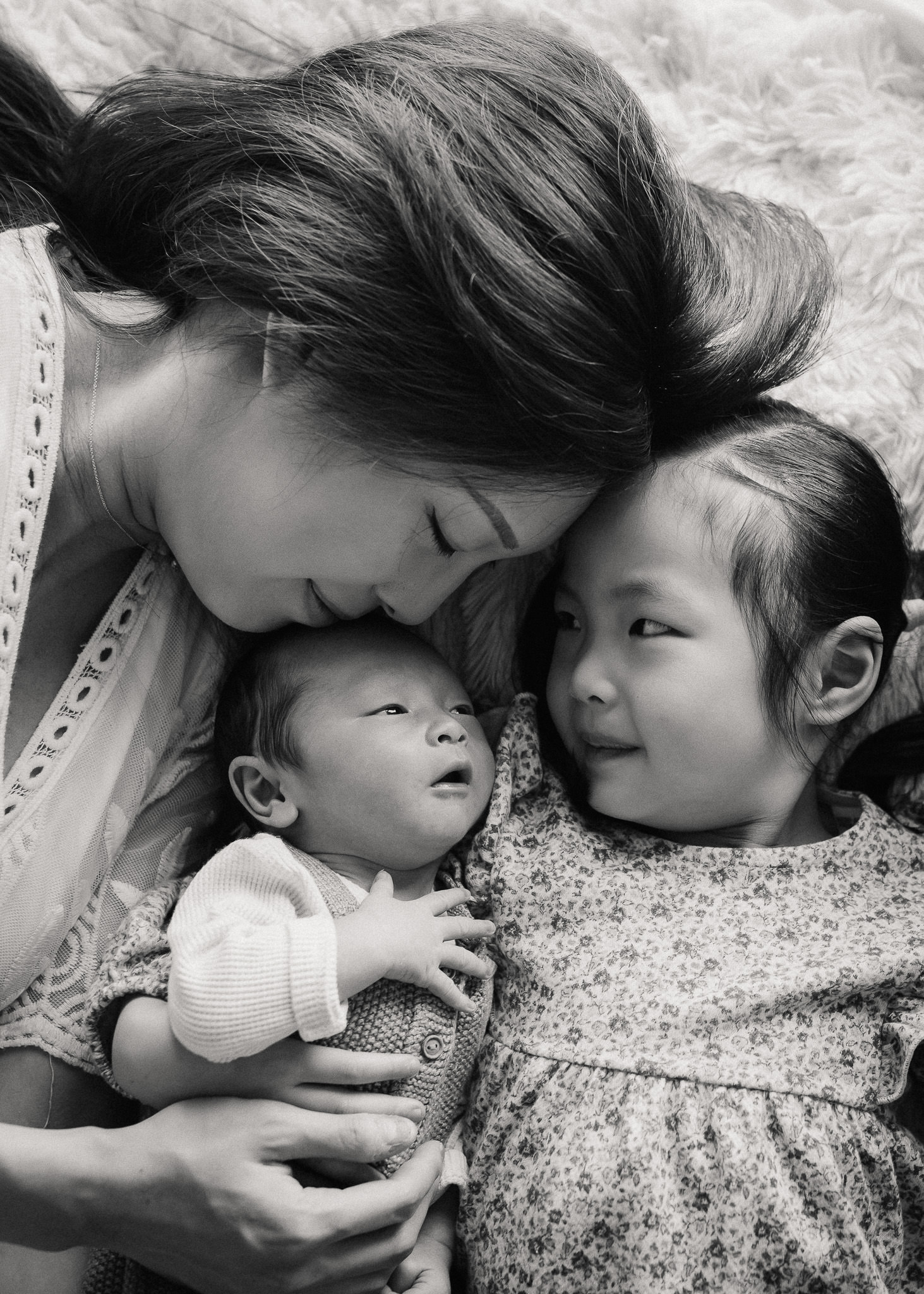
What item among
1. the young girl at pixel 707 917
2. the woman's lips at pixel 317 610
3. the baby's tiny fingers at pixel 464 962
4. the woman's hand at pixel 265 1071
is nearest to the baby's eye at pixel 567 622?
the young girl at pixel 707 917

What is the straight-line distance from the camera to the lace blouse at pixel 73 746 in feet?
3.30

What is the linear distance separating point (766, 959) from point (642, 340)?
23.2 inches

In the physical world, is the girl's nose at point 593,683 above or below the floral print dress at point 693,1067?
Answer: above

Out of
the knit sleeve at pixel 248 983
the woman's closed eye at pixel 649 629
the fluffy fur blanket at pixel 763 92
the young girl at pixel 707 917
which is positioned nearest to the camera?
the knit sleeve at pixel 248 983

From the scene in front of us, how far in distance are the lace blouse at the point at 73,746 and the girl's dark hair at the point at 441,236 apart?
0.49 feet

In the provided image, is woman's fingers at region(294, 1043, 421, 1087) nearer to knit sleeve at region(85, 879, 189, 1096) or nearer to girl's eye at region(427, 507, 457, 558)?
knit sleeve at region(85, 879, 189, 1096)

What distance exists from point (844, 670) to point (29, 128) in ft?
3.38

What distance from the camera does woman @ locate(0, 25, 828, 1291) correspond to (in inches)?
37.8

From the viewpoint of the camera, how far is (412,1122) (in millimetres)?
1026

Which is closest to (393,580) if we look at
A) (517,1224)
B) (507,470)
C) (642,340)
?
(507,470)

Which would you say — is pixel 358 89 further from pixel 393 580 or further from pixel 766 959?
pixel 766 959

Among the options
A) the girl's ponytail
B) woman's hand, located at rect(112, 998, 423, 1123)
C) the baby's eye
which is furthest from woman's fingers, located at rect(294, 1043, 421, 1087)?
the girl's ponytail

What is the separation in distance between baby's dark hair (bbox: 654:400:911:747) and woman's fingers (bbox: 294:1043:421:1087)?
1.60 ft

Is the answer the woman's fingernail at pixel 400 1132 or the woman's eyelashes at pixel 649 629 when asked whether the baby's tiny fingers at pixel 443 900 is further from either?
the woman's eyelashes at pixel 649 629
